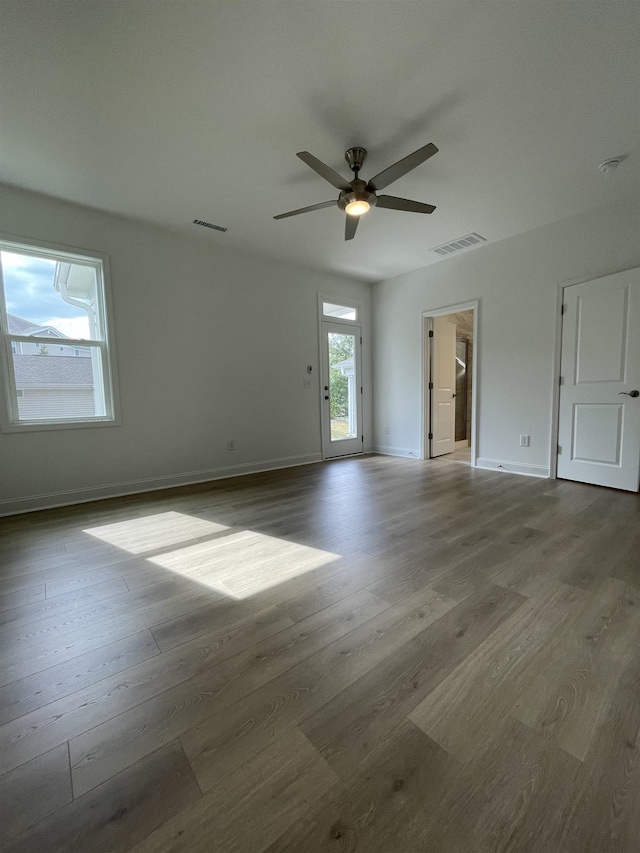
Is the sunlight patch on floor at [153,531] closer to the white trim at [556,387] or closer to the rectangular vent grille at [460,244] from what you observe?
the white trim at [556,387]

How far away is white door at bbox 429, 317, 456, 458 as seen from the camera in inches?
202

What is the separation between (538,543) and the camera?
7.34ft

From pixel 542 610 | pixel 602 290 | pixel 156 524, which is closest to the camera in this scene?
pixel 542 610

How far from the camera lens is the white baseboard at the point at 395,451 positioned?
5309 millimetres

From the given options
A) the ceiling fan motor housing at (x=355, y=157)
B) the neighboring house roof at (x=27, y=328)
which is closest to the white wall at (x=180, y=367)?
the neighboring house roof at (x=27, y=328)

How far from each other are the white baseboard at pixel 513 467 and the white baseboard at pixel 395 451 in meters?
1.01

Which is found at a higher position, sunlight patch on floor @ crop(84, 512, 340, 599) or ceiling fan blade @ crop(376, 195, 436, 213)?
ceiling fan blade @ crop(376, 195, 436, 213)

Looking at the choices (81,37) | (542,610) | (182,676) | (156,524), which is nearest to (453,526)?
(542,610)

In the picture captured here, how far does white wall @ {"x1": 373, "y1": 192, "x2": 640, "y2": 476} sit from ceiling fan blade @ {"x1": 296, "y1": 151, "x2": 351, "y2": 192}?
2610 millimetres

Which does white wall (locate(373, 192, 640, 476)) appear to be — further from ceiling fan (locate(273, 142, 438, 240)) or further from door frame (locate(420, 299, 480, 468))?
ceiling fan (locate(273, 142, 438, 240))

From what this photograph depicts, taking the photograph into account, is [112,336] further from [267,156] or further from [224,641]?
[224,641]

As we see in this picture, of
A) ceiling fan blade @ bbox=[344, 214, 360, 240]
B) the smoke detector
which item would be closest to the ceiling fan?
ceiling fan blade @ bbox=[344, 214, 360, 240]

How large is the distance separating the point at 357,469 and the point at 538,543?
2.57m

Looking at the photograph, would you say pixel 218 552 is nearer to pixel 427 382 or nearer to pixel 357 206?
pixel 357 206
